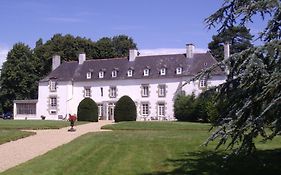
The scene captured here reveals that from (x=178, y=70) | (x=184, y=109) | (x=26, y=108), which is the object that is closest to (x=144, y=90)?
(x=178, y=70)

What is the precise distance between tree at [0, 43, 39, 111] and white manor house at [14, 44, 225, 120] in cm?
736

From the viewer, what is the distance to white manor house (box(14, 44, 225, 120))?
154 ft

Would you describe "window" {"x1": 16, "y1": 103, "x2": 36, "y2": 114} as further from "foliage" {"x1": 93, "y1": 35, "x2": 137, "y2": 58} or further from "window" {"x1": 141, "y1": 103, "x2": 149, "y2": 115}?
"window" {"x1": 141, "y1": 103, "x2": 149, "y2": 115}

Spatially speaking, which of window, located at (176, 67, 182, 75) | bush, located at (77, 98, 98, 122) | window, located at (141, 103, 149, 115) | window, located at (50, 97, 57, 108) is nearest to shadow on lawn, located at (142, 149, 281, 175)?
bush, located at (77, 98, 98, 122)

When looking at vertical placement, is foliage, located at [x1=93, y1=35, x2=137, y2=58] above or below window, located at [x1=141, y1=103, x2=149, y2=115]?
above

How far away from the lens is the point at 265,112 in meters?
6.52

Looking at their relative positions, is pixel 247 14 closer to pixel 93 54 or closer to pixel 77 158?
pixel 77 158

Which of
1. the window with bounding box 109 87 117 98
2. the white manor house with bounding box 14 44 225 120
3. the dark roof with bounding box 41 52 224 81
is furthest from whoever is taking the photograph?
the window with bounding box 109 87 117 98

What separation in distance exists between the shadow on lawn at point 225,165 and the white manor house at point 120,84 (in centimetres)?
3146

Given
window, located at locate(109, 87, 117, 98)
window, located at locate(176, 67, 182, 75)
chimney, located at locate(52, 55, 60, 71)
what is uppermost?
chimney, located at locate(52, 55, 60, 71)

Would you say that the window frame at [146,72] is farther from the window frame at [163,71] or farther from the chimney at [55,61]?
the chimney at [55,61]

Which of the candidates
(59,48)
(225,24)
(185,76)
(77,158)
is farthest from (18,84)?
(225,24)

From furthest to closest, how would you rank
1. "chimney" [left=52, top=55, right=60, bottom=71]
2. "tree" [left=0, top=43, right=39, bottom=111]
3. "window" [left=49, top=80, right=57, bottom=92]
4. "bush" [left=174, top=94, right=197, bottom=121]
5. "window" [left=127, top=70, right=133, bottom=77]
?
"tree" [left=0, top=43, right=39, bottom=111]
"chimney" [left=52, top=55, right=60, bottom=71]
"window" [left=49, top=80, right=57, bottom=92]
"window" [left=127, top=70, right=133, bottom=77]
"bush" [left=174, top=94, right=197, bottom=121]

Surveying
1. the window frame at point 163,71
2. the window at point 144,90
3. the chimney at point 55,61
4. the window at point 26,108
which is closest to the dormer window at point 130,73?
the window at point 144,90
